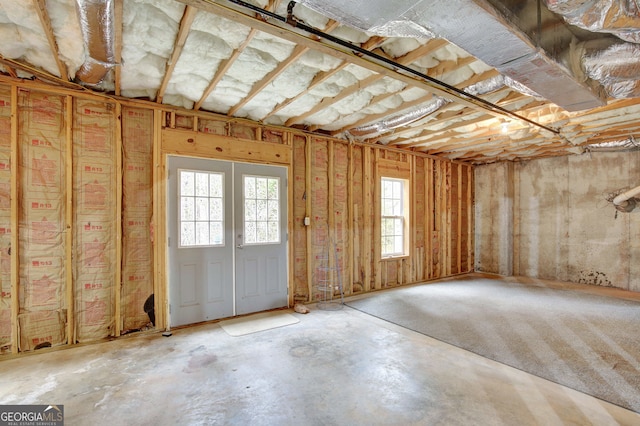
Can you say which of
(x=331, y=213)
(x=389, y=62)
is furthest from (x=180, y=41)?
(x=331, y=213)

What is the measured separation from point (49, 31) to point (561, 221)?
8452mm

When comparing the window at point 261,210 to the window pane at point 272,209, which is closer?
the window at point 261,210

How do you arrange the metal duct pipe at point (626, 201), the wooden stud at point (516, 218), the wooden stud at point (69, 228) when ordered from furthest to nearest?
1. the wooden stud at point (516, 218)
2. the metal duct pipe at point (626, 201)
3. the wooden stud at point (69, 228)

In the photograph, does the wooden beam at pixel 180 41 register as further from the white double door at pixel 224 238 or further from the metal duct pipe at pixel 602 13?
the metal duct pipe at pixel 602 13

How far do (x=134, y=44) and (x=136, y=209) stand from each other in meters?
1.92

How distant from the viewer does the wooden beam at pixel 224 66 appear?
2.40 metres

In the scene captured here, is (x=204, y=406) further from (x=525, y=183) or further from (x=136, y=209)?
(x=525, y=183)

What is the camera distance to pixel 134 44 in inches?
98.8

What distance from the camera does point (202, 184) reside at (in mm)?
4047

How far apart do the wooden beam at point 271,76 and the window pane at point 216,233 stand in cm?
152

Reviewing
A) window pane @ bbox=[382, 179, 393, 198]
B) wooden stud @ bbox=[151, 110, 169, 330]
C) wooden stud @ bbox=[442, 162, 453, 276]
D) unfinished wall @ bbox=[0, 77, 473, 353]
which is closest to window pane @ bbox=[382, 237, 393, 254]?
window pane @ bbox=[382, 179, 393, 198]

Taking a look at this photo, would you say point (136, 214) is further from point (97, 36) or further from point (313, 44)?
point (313, 44)

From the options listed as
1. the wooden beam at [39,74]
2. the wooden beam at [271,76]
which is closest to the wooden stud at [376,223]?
the wooden beam at [271,76]

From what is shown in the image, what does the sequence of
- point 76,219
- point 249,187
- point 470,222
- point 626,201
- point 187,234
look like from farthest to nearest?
1. point 470,222
2. point 626,201
3. point 249,187
4. point 187,234
5. point 76,219
